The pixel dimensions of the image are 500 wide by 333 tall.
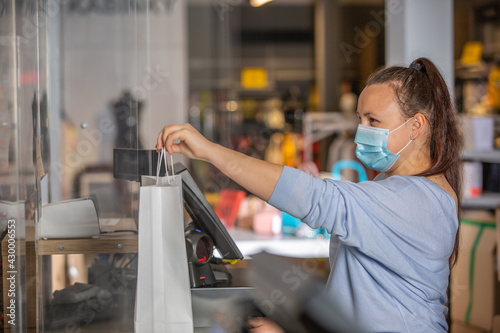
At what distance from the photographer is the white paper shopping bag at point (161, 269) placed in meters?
1.37

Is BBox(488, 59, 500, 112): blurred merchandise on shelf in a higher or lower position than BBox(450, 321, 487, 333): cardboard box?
higher

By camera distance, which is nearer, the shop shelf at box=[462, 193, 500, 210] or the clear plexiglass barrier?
the clear plexiglass barrier

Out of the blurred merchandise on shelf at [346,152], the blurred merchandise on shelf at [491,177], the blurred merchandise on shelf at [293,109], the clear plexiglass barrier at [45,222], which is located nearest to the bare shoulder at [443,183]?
the clear plexiglass barrier at [45,222]

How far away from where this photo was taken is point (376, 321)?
1432 mm

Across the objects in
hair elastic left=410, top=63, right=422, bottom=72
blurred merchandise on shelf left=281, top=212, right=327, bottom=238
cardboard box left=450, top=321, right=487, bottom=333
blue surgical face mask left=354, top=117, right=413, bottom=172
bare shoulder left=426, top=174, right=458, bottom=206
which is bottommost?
cardboard box left=450, top=321, right=487, bottom=333

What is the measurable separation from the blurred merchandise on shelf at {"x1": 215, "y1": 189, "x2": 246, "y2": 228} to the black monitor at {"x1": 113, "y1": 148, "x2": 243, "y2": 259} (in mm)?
2522

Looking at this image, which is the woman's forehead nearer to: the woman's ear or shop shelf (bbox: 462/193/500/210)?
the woman's ear

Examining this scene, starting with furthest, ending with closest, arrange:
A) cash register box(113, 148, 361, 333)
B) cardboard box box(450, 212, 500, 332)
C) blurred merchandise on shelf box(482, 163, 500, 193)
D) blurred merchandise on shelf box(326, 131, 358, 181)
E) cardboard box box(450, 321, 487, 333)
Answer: blurred merchandise on shelf box(326, 131, 358, 181) → blurred merchandise on shelf box(482, 163, 500, 193) → cardboard box box(450, 321, 487, 333) → cardboard box box(450, 212, 500, 332) → cash register box(113, 148, 361, 333)

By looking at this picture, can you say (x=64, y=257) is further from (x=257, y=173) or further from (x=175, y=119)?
(x=175, y=119)

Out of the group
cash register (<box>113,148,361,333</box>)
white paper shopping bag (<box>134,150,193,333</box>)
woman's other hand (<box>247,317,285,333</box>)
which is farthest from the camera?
cash register (<box>113,148,361,333</box>)

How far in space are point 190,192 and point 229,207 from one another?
278cm

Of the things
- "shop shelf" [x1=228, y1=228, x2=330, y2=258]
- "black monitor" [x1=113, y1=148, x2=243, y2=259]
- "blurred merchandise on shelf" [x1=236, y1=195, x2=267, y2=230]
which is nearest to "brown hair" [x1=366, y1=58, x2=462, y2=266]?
"black monitor" [x1=113, y1=148, x2=243, y2=259]

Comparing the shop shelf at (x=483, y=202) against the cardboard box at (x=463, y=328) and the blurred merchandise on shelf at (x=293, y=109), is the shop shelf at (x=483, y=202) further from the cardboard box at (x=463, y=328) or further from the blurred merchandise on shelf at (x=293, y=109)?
the blurred merchandise on shelf at (x=293, y=109)

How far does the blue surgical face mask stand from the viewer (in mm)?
1537
